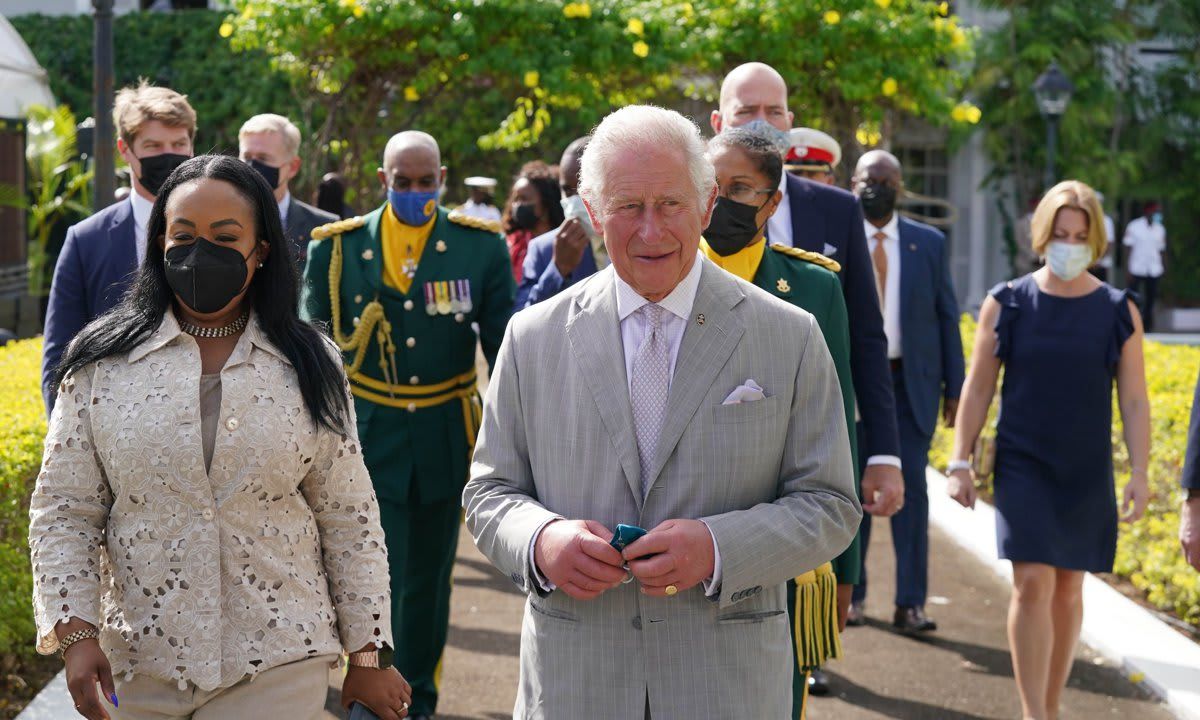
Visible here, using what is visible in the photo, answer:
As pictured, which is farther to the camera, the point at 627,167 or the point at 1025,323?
the point at 1025,323

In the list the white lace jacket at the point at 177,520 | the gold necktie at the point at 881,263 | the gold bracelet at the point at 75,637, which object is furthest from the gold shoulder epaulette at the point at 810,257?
the gold necktie at the point at 881,263

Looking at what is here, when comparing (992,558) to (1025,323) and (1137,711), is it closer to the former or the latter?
(1137,711)

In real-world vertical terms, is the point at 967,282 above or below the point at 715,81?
below

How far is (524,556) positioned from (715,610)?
0.40 meters

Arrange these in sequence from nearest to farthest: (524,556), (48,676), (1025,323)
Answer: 1. (524,556)
2. (1025,323)
3. (48,676)

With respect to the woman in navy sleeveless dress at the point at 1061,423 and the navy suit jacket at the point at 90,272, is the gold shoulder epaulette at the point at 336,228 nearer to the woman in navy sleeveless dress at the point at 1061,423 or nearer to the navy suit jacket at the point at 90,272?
the navy suit jacket at the point at 90,272

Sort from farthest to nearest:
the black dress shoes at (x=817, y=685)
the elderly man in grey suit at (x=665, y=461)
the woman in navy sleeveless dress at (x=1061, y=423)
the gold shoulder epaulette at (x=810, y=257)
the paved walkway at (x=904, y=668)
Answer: the black dress shoes at (x=817, y=685)
the paved walkway at (x=904, y=668)
the woman in navy sleeveless dress at (x=1061, y=423)
the gold shoulder epaulette at (x=810, y=257)
the elderly man in grey suit at (x=665, y=461)

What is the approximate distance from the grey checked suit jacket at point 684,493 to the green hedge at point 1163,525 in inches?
182

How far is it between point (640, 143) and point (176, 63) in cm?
2207

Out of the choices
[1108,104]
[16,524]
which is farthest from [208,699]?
[1108,104]

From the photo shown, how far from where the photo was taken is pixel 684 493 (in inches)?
122

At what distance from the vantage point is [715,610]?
10.3 ft

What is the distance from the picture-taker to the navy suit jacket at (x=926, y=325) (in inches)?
300

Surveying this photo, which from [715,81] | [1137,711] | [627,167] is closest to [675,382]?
[627,167]
